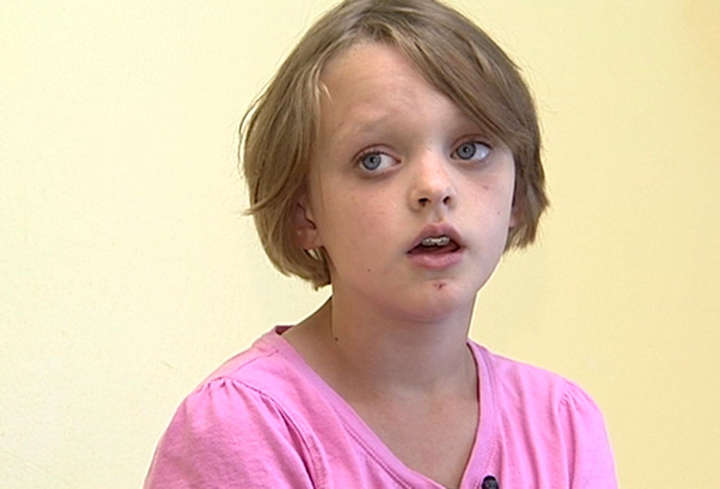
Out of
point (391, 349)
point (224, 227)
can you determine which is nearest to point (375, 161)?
point (391, 349)

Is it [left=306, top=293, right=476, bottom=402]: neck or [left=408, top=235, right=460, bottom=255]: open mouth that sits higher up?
[left=408, top=235, right=460, bottom=255]: open mouth

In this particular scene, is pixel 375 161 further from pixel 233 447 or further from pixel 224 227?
pixel 224 227

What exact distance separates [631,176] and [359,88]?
2.19ft

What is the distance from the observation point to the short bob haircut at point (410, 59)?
742 mm

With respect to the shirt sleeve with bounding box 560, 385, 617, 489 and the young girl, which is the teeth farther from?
the shirt sleeve with bounding box 560, 385, 617, 489

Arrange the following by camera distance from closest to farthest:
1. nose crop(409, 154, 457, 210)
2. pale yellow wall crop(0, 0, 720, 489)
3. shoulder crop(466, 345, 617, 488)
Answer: nose crop(409, 154, 457, 210), shoulder crop(466, 345, 617, 488), pale yellow wall crop(0, 0, 720, 489)

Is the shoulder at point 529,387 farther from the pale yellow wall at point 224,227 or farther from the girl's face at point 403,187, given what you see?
the pale yellow wall at point 224,227

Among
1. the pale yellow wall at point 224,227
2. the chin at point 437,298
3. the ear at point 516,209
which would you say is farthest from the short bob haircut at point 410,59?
the pale yellow wall at point 224,227

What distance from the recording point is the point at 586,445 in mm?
845

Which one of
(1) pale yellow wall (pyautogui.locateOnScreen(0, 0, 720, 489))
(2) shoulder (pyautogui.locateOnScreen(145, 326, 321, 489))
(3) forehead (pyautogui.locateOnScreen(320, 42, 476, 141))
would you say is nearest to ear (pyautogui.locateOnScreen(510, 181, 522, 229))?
(3) forehead (pyautogui.locateOnScreen(320, 42, 476, 141))

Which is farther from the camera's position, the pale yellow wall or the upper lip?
the pale yellow wall

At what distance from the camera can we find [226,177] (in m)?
1.15

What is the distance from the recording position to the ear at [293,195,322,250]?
788 millimetres

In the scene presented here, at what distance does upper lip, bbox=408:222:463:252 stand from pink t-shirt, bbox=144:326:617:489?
131 millimetres
